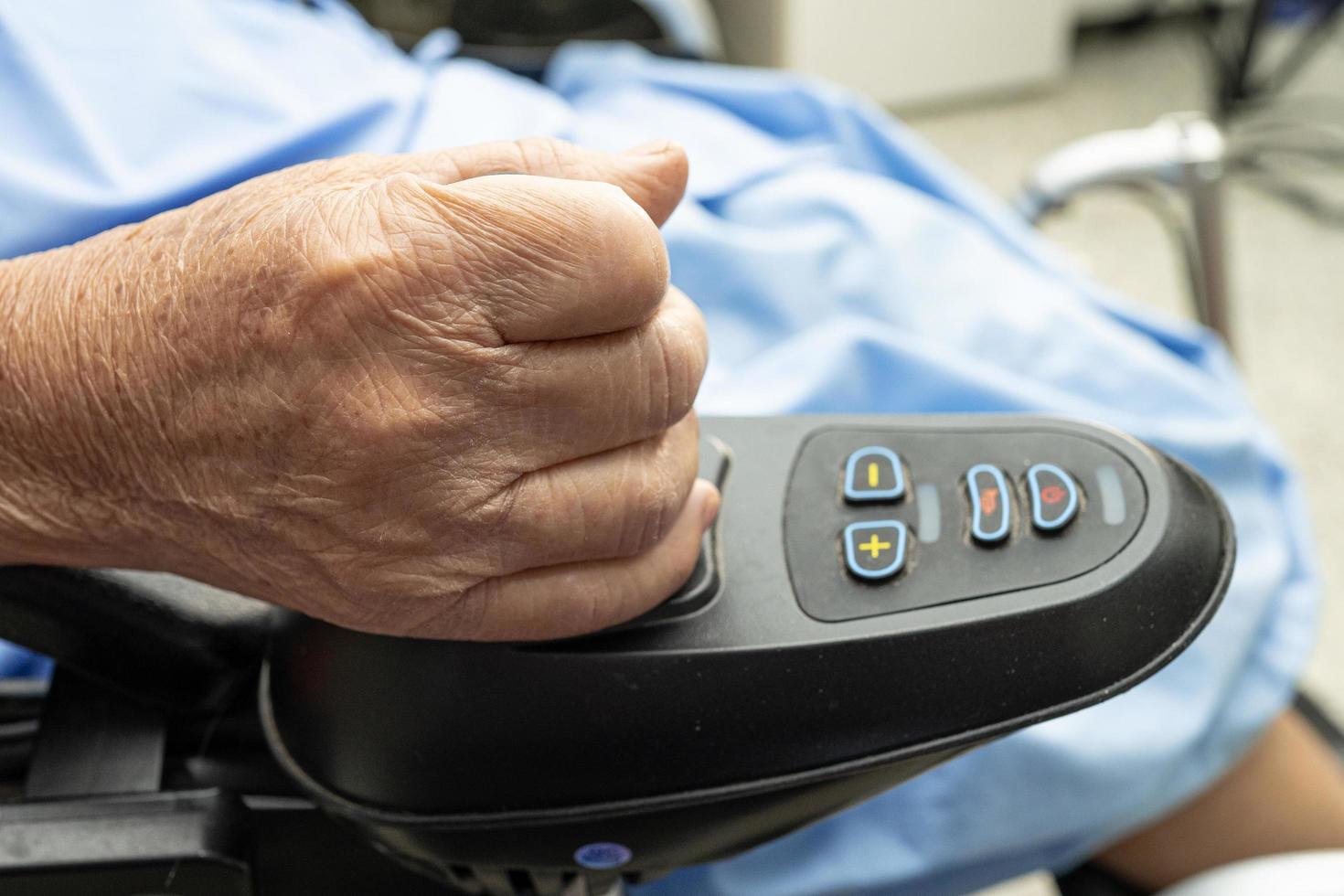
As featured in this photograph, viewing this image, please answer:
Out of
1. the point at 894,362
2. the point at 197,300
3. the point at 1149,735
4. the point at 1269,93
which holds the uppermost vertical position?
the point at 197,300

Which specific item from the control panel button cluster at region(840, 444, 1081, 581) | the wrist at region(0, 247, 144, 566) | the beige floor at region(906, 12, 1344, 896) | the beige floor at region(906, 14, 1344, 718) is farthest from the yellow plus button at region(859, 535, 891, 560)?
the beige floor at region(906, 14, 1344, 718)

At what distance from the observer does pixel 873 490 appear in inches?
16.8

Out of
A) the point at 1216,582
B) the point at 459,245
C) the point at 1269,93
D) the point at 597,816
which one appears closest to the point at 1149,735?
the point at 1216,582

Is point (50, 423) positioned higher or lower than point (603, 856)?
higher

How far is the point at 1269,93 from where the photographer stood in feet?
6.78

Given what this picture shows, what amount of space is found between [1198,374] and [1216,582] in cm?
30

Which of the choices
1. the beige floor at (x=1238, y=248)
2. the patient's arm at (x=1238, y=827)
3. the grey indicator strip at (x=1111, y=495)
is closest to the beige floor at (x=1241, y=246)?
the beige floor at (x=1238, y=248)

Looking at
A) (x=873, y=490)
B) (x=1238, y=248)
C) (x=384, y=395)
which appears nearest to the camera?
(x=384, y=395)

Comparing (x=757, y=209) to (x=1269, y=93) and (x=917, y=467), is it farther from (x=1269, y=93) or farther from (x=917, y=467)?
(x=1269, y=93)

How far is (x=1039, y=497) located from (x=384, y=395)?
0.22 meters

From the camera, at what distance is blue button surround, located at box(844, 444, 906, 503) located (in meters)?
0.42

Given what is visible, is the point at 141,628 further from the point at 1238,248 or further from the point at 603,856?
the point at 1238,248

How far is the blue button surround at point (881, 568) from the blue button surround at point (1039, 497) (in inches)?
1.7

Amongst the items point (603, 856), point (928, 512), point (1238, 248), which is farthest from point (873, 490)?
point (1238, 248)
